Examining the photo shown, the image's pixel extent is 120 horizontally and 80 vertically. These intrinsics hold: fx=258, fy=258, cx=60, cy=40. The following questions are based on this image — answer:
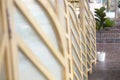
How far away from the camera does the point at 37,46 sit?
3.55 ft

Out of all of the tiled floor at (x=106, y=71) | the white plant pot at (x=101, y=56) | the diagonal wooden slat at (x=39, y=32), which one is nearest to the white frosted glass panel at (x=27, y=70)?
the diagonal wooden slat at (x=39, y=32)

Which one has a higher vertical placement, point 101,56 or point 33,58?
point 33,58

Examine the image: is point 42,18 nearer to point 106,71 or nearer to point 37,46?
point 37,46

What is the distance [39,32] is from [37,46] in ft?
0.20

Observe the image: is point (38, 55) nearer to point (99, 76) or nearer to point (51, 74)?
point (51, 74)

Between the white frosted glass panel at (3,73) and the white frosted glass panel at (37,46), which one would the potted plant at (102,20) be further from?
the white frosted glass panel at (3,73)

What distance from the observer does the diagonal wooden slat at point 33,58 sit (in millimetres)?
997

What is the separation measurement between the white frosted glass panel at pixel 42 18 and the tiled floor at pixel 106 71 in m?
2.89

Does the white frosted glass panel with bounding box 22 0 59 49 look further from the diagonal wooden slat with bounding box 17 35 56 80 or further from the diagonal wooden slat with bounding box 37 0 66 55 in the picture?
the diagonal wooden slat with bounding box 17 35 56 80

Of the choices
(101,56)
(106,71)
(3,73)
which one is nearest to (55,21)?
(3,73)

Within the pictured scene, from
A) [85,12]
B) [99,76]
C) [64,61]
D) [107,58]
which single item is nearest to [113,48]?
[107,58]

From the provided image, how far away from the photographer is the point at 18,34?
0.99 metres

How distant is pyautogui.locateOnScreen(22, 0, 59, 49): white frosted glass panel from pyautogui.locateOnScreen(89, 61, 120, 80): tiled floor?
289 cm

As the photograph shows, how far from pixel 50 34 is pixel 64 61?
15cm
